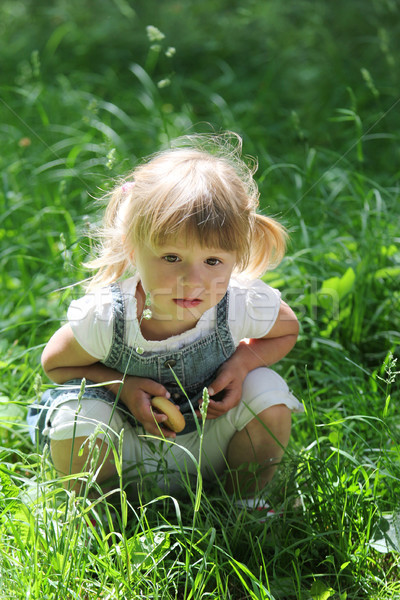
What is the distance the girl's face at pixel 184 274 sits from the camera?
162 centimetres

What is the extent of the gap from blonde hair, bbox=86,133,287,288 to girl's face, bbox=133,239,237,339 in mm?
23

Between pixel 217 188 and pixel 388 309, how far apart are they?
3.26 feet

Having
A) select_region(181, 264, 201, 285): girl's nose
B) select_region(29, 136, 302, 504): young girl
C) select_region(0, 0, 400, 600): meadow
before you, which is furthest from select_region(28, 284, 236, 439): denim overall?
select_region(181, 264, 201, 285): girl's nose

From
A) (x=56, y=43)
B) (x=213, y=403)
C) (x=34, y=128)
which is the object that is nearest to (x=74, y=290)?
(x=213, y=403)

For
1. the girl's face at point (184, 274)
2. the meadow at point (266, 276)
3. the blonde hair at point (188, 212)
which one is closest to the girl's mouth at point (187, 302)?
the girl's face at point (184, 274)

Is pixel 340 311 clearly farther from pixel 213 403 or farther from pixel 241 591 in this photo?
pixel 241 591

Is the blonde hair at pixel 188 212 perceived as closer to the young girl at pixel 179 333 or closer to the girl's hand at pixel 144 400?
the young girl at pixel 179 333

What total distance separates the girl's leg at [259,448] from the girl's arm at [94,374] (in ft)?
0.64

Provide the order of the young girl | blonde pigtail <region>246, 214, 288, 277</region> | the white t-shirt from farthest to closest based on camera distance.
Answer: blonde pigtail <region>246, 214, 288, 277</region> < the white t-shirt < the young girl

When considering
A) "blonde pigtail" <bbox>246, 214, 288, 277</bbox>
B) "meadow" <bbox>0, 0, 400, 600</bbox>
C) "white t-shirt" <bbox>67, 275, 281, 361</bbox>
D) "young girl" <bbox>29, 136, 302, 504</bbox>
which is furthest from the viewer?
"blonde pigtail" <bbox>246, 214, 288, 277</bbox>

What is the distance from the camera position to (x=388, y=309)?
240cm

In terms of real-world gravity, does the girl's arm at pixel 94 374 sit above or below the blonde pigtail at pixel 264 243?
below

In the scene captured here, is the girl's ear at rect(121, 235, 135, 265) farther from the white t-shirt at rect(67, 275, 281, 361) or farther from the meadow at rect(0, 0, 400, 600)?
the meadow at rect(0, 0, 400, 600)

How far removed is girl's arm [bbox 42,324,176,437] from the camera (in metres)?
1.74
